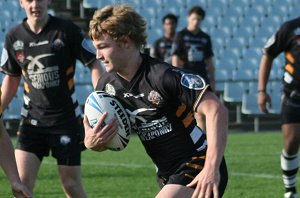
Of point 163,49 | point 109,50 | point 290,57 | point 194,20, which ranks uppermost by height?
point 109,50

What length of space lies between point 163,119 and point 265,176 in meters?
6.68

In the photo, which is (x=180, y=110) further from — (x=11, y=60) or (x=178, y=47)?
(x=178, y=47)

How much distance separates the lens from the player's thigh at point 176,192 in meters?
5.46

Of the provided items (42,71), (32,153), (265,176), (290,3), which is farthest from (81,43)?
(290,3)

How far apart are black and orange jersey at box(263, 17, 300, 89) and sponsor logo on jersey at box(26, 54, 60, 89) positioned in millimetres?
2831

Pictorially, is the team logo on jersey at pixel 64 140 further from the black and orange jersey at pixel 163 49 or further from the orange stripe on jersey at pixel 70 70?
the black and orange jersey at pixel 163 49

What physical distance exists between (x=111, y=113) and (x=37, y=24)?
Result: 2497 mm

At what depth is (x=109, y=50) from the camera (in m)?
5.48

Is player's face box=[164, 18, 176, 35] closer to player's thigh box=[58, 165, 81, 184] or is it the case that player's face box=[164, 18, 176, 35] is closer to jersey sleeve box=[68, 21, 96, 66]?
jersey sleeve box=[68, 21, 96, 66]

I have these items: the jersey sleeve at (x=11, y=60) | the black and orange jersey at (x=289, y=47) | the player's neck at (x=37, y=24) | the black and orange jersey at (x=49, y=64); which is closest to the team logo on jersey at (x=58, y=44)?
the black and orange jersey at (x=49, y=64)

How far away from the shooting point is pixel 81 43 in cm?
786

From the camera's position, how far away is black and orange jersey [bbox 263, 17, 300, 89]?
950 cm

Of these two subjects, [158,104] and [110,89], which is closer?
[158,104]

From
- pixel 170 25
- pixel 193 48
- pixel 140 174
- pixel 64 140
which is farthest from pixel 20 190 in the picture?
pixel 170 25
